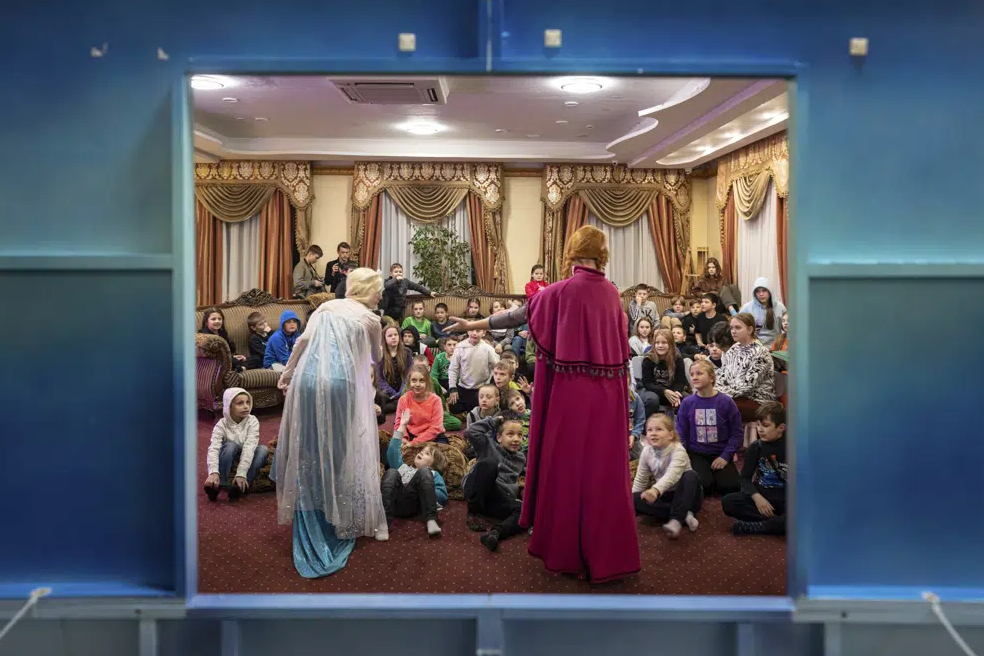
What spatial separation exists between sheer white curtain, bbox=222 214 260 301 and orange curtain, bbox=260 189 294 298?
0.15 metres

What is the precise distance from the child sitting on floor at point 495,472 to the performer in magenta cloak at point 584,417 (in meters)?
0.83

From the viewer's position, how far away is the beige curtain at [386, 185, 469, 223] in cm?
1101

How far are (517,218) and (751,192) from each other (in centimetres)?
331

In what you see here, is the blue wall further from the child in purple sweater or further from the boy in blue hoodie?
the boy in blue hoodie

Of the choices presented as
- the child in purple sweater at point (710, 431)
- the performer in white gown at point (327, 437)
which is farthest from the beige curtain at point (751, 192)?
the performer in white gown at point (327, 437)

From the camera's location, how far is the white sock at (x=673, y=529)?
159 inches

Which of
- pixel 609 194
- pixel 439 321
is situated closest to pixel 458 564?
pixel 439 321

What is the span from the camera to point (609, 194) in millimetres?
11102

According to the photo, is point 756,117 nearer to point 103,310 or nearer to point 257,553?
point 257,553

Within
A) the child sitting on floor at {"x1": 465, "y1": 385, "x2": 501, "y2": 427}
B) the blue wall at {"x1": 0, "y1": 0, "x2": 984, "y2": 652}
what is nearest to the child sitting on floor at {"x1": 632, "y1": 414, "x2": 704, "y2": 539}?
the child sitting on floor at {"x1": 465, "y1": 385, "x2": 501, "y2": 427}

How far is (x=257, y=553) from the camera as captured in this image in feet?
12.4

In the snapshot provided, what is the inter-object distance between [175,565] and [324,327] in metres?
1.42

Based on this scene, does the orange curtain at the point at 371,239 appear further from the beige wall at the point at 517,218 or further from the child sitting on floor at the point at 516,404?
the child sitting on floor at the point at 516,404

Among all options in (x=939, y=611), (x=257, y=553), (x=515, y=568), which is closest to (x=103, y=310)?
(x=257, y=553)
